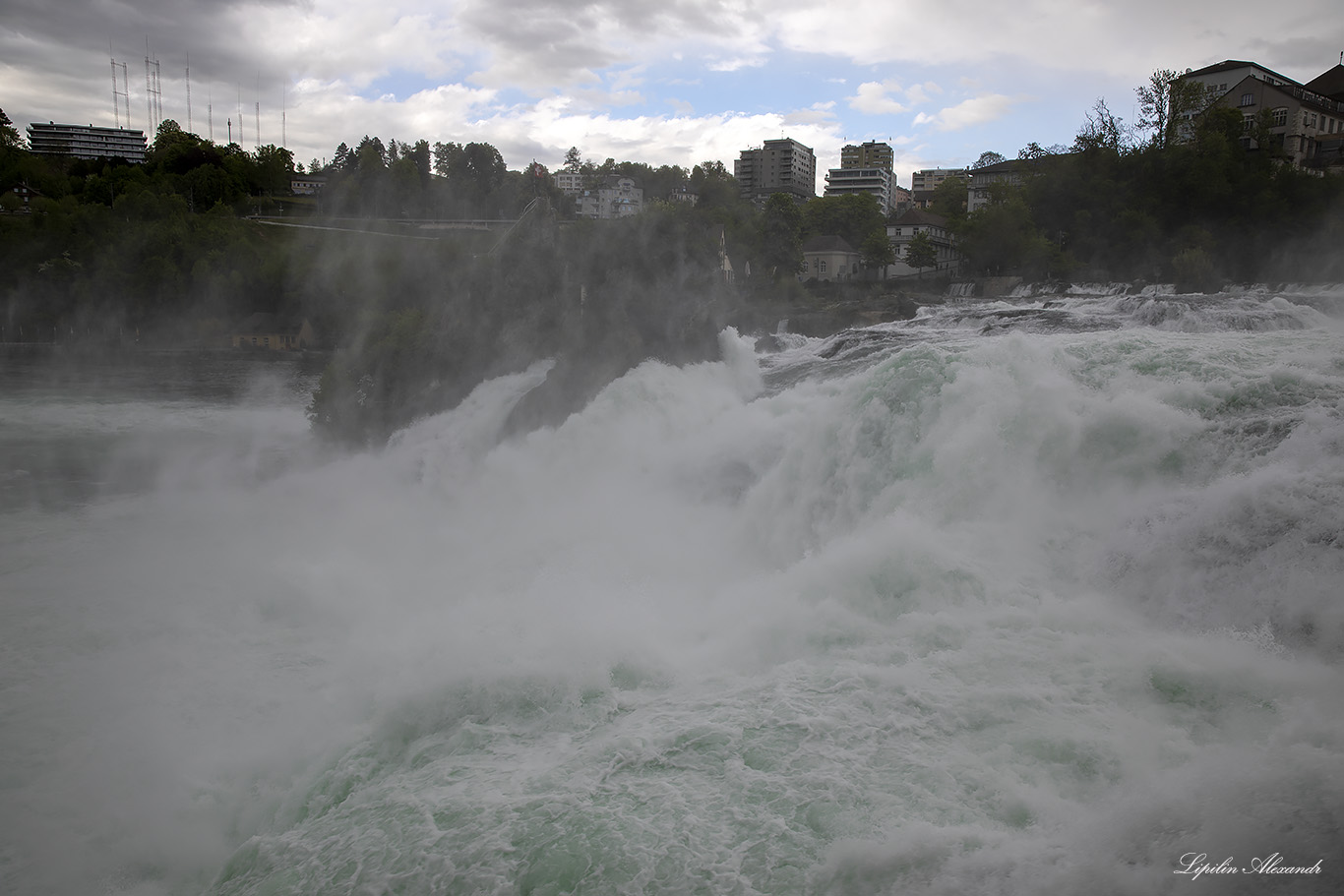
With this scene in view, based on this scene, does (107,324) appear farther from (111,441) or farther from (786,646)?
(786,646)

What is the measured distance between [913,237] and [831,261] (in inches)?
232

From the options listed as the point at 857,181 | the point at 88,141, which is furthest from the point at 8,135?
the point at 857,181

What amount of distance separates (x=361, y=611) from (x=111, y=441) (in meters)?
12.6

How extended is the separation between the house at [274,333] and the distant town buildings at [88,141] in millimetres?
66005

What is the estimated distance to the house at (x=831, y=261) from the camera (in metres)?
53.6

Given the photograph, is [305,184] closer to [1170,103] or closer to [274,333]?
[274,333]

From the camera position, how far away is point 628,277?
14.6 meters

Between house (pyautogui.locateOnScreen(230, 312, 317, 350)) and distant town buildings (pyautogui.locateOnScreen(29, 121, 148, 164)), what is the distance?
66.0 m

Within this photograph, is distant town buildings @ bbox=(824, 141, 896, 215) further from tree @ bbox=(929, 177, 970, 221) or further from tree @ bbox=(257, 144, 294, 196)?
tree @ bbox=(257, 144, 294, 196)

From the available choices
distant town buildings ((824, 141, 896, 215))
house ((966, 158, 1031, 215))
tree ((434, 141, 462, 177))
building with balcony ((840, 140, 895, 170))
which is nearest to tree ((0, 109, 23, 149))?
tree ((434, 141, 462, 177))

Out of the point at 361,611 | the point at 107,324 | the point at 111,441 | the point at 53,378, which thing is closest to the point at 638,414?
the point at 361,611

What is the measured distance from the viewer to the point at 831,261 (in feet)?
176

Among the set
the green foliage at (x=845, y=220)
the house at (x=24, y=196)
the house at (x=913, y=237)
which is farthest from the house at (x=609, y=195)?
the house at (x=24, y=196)

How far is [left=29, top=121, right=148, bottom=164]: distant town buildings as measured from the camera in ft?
303
